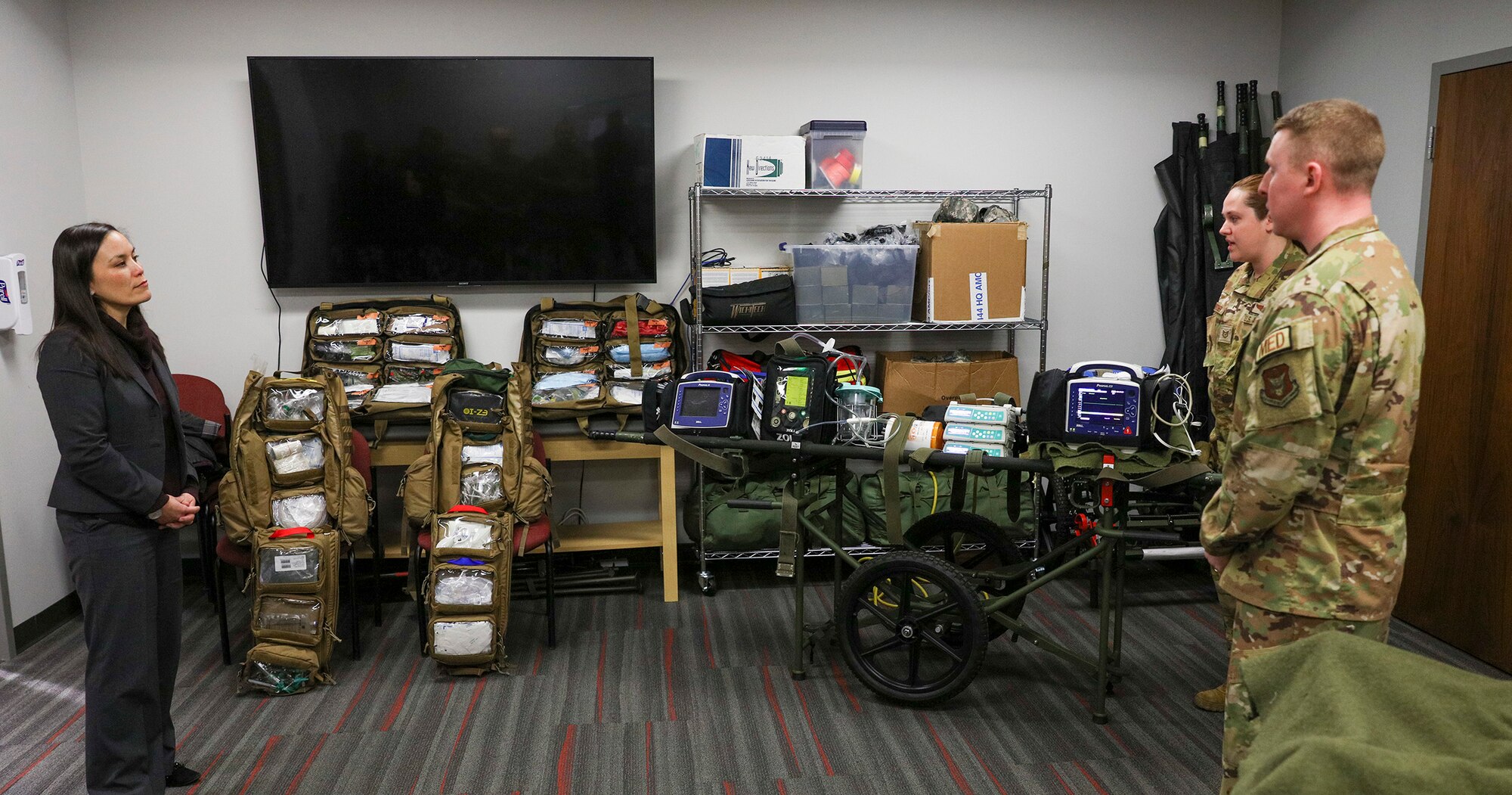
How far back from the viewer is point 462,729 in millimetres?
3010

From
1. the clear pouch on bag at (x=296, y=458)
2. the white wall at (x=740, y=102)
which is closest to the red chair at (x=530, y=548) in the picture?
the clear pouch on bag at (x=296, y=458)

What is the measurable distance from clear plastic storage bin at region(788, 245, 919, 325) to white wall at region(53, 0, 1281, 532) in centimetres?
44

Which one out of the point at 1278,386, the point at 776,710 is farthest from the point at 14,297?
the point at 1278,386

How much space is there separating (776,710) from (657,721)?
0.39m

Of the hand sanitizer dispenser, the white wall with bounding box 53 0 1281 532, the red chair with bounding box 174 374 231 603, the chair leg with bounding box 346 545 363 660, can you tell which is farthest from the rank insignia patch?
the hand sanitizer dispenser

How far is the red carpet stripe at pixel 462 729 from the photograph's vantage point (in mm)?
2746

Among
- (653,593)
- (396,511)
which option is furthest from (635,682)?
(396,511)

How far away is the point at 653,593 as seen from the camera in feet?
13.9

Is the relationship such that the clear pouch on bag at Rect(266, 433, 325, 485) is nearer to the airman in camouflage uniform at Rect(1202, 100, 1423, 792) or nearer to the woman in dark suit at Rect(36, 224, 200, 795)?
the woman in dark suit at Rect(36, 224, 200, 795)

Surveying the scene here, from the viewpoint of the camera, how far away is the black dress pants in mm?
2305

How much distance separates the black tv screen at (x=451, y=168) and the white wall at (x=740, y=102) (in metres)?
0.18

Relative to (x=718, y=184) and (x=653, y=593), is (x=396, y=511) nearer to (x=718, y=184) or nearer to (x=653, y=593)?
(x=653, y=593)

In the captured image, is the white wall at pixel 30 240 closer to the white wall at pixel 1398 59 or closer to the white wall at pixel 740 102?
the white wall at pixel 740 102

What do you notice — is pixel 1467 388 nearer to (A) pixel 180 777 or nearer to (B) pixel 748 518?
(B) pixel 748 518
